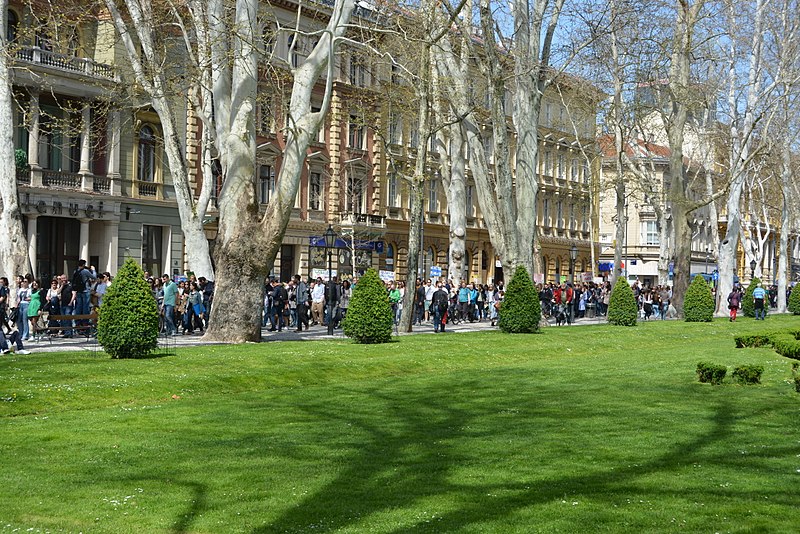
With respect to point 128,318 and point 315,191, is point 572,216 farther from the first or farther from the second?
point 128,318

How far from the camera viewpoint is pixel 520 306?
2942cm

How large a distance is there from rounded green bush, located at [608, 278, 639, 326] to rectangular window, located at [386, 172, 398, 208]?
2153 cm

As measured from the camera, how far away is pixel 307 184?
173ft

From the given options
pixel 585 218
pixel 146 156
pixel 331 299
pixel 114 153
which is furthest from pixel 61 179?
pixel 585 218

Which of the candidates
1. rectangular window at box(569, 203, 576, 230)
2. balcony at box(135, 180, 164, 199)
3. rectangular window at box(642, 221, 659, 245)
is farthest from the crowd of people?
rectangular window at box(642, 221, 659, 245)

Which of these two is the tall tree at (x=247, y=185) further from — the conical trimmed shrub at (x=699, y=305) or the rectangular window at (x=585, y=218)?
the rectangular window at (x=585, y=218)

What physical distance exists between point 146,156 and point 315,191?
11.3 metres

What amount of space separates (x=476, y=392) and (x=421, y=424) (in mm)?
3812

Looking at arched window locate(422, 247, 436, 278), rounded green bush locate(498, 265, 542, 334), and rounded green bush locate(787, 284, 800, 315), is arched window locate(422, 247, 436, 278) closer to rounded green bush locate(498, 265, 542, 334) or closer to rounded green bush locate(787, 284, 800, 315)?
rounded green bush locate(787, 284, 800, 315)

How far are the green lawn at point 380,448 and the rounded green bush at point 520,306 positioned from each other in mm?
8872

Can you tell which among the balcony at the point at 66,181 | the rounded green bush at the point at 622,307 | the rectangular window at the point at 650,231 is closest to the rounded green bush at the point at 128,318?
the balcony at the point at 66,181

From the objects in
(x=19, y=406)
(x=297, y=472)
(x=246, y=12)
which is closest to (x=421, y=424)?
(x=297, y=472)

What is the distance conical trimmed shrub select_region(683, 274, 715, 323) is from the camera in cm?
4153

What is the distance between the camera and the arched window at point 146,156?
4344 cm
